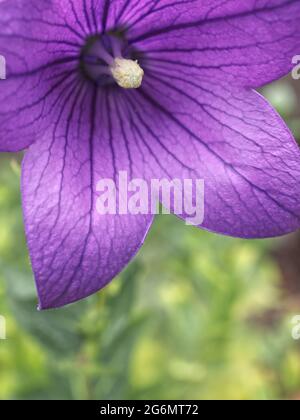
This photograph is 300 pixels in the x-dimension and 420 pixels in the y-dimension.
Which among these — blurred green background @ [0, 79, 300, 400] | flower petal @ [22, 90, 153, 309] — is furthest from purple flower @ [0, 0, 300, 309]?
blurred green background @ [0, 79, 300, 400]

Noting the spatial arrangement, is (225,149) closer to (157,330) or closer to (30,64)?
(30,64)

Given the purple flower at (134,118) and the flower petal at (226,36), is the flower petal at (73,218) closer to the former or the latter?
the purple flower at (134,118)

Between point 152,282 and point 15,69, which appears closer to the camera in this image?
point 15,69

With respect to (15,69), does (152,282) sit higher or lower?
lower

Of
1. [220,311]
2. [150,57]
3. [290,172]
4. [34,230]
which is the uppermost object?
[150,57]

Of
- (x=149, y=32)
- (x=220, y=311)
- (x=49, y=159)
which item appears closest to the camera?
(x=49, y=159)

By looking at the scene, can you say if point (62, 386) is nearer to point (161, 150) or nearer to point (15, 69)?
point (161, 150)

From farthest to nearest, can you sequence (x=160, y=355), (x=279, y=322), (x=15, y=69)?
(x=279, y=322), (x=160, y=355), (x=15, y=69)

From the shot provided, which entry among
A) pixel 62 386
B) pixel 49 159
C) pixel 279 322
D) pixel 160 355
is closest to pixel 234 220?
pixel 49 159
